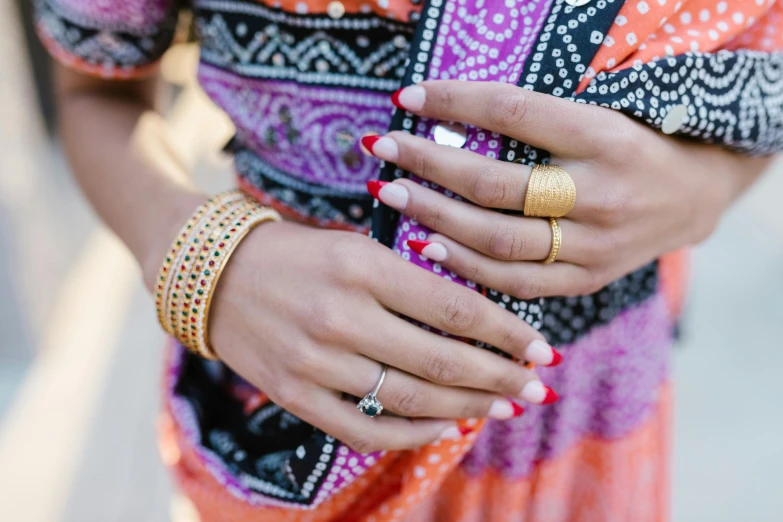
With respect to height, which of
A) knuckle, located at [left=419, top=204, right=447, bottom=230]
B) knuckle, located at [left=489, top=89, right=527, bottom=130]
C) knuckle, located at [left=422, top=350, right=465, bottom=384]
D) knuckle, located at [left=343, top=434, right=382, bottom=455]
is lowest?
knuckle, located at [left=343, top=434, right=382, bottom=455]

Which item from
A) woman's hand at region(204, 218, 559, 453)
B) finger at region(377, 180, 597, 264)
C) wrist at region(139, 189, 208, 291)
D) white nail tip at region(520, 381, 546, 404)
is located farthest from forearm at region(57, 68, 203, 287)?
white nail tip at region(520, 381, 546, 404)

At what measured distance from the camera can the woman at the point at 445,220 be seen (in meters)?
0.41

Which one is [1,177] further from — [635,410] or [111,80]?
[635,410]

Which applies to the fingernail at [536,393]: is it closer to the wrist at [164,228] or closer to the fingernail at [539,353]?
the fingernail at [539,353]

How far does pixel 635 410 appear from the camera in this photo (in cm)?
62

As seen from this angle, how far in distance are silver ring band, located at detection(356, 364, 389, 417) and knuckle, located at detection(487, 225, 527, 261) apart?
0.39ft

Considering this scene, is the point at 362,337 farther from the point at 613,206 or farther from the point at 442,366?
the point at 613,206

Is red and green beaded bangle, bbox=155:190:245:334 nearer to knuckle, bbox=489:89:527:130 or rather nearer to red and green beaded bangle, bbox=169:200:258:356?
red and green beaded bangle, bbox=169:200:258:356

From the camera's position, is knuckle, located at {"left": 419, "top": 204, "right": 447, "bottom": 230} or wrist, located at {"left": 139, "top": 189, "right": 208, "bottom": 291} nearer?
knuckle, located at {"left": 419, "top": 204, "right": 447, "bottom": 230}

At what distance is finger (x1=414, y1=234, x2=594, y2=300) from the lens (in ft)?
1.38

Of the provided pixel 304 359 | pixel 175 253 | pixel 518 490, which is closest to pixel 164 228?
pixel 175 253

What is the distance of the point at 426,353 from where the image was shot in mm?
422

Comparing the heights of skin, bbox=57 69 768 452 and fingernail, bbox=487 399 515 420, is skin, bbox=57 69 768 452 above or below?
above

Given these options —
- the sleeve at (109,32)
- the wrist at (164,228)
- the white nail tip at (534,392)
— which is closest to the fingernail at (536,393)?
the white nail tip at (534,392)
